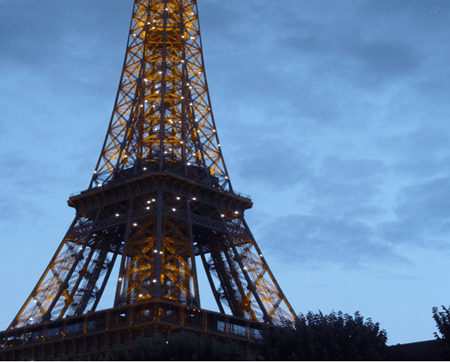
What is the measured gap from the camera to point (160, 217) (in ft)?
198

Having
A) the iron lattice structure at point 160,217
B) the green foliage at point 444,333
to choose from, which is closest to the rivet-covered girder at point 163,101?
the iron lattice structure at point 160,217

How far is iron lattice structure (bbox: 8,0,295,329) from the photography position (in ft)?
195

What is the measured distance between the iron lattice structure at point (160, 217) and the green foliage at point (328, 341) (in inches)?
609

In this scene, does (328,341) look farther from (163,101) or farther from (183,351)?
(163,101)

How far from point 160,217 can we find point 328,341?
24513 mm

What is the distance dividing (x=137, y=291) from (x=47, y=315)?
816 centimetres

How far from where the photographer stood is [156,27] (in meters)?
75.4

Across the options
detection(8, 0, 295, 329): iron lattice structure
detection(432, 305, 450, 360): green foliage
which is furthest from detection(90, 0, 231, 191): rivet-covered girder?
detection(432, 305, 450, 360): green foliage

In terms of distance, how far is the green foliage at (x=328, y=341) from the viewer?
38.3 meters

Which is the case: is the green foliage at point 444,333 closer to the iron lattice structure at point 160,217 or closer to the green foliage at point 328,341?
the green foliage at point 328,341

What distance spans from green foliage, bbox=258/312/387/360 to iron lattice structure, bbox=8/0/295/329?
15.5 m

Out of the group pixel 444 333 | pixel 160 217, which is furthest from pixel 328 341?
pixel 160 217

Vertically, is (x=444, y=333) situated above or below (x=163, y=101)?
below

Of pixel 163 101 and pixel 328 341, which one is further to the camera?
pixel 163 101
